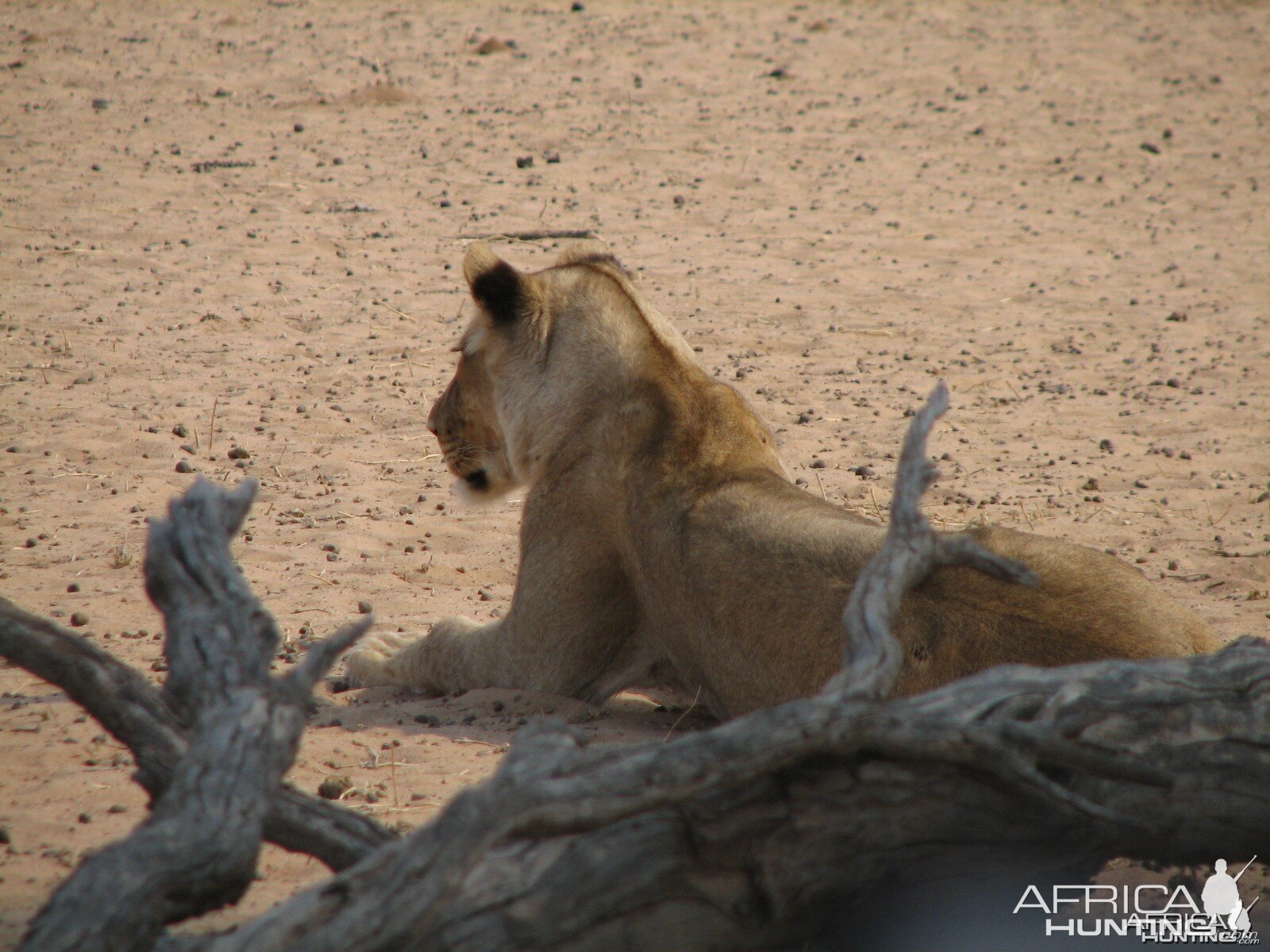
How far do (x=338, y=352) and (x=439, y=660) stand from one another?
316 cm

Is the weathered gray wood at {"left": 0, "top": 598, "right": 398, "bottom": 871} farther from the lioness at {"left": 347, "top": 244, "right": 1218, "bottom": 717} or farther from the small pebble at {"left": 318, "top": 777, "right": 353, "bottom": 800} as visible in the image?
the lioness at {"left": 347, "top": 244, "right": 1218, "bottom": 717}

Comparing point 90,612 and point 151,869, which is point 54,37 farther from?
point 151,869

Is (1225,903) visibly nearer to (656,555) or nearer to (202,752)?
(656,555)

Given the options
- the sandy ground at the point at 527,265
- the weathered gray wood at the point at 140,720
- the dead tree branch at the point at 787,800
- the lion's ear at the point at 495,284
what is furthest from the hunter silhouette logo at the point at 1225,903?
the lion's ear at the point at 495,284

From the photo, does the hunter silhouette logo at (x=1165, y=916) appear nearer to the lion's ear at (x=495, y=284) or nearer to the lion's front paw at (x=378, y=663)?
the lion's front paw at (x=378, y=663)

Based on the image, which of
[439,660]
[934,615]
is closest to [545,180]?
[439,660]

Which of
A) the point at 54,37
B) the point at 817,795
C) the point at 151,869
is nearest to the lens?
the point at 151,869

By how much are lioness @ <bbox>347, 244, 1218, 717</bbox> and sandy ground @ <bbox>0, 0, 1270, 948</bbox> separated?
23cm

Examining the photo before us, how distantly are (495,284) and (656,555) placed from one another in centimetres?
120

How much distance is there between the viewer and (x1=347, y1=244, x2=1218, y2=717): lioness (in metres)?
3.25

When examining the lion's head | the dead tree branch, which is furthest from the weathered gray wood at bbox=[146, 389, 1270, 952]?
the lion's head

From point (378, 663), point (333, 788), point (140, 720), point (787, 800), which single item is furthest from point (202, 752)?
point (378, 663)

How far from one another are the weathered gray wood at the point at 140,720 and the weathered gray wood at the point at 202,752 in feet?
0.33

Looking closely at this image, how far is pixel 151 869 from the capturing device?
189 cm
